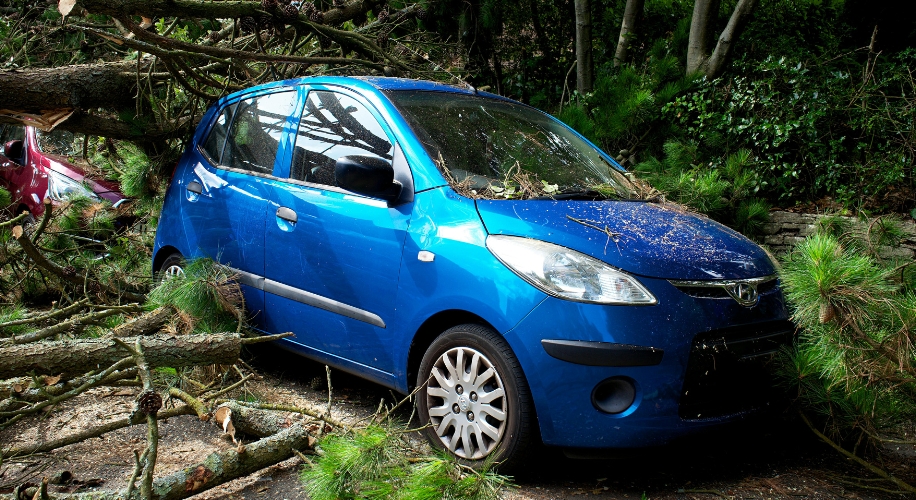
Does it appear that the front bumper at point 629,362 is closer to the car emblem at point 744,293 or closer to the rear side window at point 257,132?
the car emblem at point 744,293

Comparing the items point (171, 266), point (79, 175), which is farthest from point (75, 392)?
point (79, 175)

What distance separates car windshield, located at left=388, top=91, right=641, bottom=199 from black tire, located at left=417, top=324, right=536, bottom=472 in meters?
0.73

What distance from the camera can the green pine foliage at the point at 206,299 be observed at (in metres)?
4.39

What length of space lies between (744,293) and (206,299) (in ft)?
9.41

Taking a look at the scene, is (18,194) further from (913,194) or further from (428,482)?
(913,194)

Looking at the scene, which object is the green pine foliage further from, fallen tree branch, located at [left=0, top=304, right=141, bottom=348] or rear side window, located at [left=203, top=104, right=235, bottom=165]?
rear side window, located at [left=203, top=104, right=235, bottom=165]

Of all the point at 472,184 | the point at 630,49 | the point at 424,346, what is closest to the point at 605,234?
the point at 472,184

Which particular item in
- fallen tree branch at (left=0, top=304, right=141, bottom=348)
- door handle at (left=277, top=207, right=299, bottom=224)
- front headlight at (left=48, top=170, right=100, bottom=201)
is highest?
door handle at (left=277, top=207, right=299, bottom=224)

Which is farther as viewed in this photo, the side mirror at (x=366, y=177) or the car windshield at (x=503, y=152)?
the car windshield at (x=503, y=152)

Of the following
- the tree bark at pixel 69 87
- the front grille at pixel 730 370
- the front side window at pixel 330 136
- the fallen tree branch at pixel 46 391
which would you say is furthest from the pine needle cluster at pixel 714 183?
the tree bark at pixel 69 87

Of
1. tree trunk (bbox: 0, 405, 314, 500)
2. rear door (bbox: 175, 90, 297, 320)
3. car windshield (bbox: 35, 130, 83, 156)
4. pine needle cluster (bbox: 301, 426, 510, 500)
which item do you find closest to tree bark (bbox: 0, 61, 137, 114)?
rear door (bbox: 175, 90, 297, 320)

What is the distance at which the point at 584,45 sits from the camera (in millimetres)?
8188

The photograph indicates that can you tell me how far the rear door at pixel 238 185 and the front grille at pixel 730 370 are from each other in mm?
2472

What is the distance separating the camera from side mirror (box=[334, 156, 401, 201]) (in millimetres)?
3572
